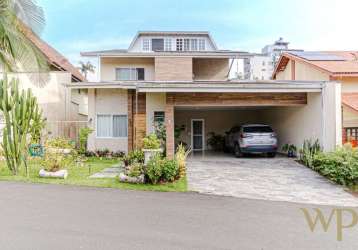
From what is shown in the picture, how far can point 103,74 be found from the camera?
23578 millimetres

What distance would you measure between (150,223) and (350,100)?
14.3 meters

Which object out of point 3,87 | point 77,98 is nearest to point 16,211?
point 3,87

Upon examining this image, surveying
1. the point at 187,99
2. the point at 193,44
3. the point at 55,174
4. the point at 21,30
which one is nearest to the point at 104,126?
the point at 187,99

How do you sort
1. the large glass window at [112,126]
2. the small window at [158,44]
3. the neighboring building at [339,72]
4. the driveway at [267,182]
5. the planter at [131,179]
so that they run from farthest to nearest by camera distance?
the small window at [158,44]
the large glass window at [112,126]
the neighboring building at [339,72]
the planter at [131,179]
the driveway at [267,182]

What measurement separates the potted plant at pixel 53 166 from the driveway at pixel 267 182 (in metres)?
4.44

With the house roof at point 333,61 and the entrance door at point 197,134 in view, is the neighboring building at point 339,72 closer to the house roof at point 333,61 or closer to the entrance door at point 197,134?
the house roof at point 333,61

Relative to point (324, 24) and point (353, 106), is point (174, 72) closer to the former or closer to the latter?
point (324, 24)

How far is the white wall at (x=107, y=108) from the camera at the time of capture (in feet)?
62.4

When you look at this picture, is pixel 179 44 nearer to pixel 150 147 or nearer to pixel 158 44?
pixel 158 44

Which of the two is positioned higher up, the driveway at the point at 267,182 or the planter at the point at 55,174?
the planter at the point at 55,174

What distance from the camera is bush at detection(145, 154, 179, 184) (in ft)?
36.6

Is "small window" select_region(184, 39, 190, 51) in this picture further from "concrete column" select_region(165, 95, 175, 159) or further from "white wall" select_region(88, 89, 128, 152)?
"concrete column" select_region(165, 95, 175, 159)

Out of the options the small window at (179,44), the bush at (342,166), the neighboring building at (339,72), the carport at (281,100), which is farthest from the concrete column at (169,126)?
the small window at (179,44)

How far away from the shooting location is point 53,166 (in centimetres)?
1252
